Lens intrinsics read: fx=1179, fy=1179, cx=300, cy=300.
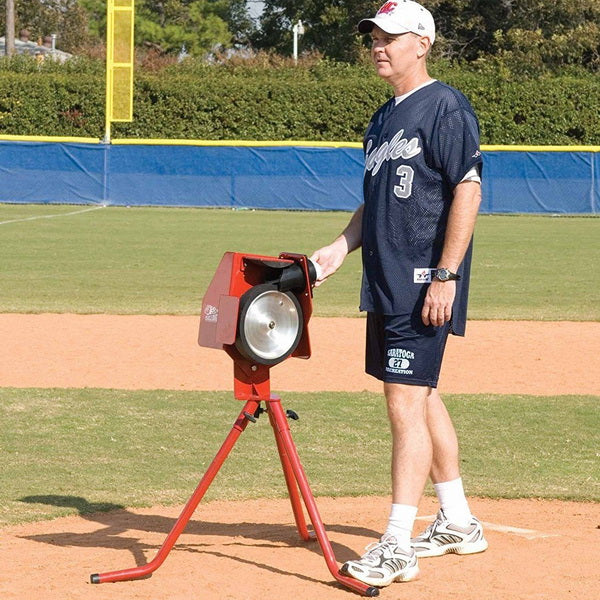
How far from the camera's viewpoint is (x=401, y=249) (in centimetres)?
441

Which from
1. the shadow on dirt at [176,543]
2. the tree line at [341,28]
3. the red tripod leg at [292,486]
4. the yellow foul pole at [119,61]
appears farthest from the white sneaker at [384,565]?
the tree line at [341,28]

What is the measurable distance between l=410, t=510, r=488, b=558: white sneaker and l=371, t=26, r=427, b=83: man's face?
5.91 feet

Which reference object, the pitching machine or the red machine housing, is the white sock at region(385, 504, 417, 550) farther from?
the red machine housing

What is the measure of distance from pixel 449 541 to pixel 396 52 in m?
1.94

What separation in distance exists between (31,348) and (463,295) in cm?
647

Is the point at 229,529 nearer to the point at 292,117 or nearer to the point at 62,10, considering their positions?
the point at 292,117

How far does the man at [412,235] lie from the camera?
4.34 m

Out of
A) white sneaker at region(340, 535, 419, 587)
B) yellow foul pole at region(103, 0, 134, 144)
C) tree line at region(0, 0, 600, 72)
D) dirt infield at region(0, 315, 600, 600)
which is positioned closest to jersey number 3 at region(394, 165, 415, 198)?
white sneaker at region(340, 535, 419, 587)

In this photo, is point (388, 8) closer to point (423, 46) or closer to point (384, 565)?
point (423, 46)

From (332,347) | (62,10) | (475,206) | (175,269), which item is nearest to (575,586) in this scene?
(475,206)

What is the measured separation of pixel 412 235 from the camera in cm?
441

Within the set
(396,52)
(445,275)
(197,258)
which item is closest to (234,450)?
(445,275)

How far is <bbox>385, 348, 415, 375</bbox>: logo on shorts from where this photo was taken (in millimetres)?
4398

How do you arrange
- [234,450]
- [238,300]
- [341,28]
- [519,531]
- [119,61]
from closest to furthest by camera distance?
[238,300]
[519,531]
[234,450]
[119,61]
[341,28]
